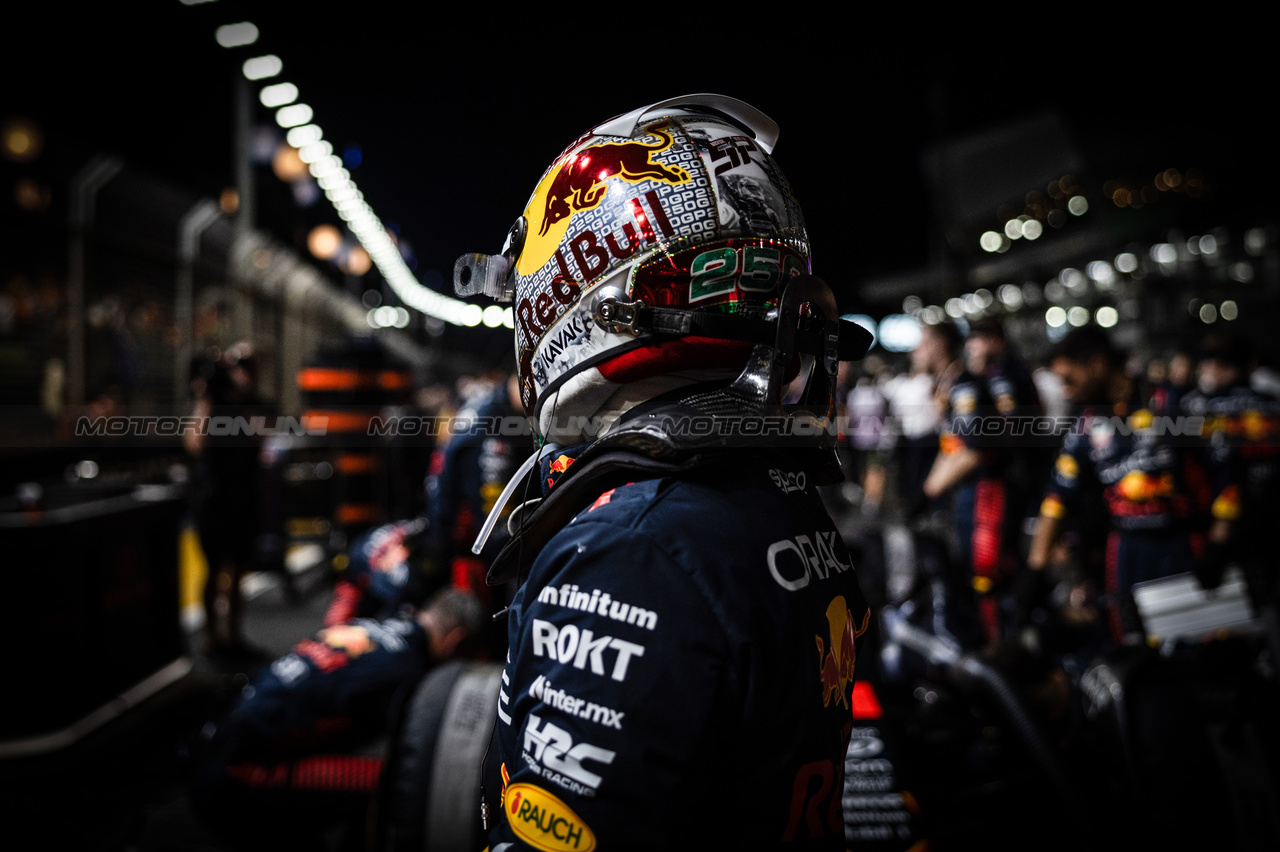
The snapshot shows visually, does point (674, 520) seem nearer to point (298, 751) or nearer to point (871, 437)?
point (298, 751)

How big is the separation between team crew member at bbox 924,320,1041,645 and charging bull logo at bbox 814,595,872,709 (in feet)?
13.9

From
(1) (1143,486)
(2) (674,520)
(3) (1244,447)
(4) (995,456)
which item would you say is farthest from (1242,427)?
(2) (674,520)

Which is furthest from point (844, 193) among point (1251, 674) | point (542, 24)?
point (1251, 674)

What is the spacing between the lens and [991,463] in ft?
16.6

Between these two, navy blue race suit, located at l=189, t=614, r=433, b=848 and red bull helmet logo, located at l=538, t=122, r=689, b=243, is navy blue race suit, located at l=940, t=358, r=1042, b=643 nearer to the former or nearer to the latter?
navy blue race suit, located at l=189, t=614, r=433, b=848

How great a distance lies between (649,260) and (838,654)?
1.93ft

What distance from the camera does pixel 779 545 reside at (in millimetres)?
959

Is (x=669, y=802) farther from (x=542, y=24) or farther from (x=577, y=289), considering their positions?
(x=542, y=24)

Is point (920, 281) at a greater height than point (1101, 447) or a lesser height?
greater

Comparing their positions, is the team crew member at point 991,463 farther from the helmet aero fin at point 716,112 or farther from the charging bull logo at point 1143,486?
the helmet aero fin at point 716,112

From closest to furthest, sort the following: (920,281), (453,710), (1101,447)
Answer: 1. (453,710)
2. (1101,447)
3. (920,281)

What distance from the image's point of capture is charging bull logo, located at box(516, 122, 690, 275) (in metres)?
1.14

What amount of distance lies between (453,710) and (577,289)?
129cm

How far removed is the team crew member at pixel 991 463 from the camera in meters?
4.96
